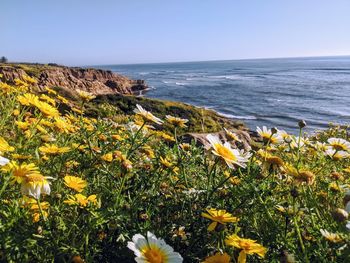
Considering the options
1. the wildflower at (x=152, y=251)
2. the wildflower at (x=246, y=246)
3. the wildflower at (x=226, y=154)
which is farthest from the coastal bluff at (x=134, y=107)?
the wildflower at (x=246, y=246)

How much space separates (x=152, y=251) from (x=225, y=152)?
0.75 m

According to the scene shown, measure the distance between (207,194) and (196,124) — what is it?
1613cm

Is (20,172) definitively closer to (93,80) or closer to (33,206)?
(33,206)

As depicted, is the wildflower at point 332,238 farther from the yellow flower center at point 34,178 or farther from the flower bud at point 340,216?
the yellow flower center at point 34,178

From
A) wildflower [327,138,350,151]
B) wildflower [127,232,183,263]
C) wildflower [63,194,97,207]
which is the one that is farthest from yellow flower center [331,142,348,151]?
wildflower [63,194,97,207]

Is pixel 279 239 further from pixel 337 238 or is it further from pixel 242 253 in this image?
pixel 242 253

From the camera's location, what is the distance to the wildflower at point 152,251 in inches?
59.4

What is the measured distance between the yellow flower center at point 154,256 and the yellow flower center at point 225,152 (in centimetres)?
65

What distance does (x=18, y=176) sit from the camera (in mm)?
1740

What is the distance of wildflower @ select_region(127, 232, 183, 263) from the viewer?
1.51m

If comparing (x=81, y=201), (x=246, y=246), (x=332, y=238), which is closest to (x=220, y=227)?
(x=246, y=246)

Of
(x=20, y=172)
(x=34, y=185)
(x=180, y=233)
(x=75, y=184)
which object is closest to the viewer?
(x=34, y=185)

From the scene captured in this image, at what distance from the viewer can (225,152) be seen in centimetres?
209

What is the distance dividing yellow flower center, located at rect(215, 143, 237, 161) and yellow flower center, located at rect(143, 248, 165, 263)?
65 cm
